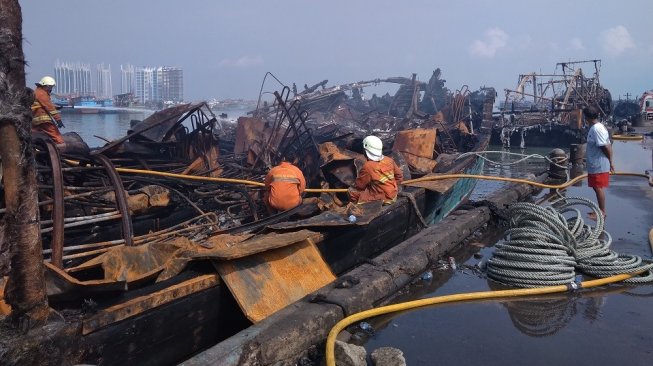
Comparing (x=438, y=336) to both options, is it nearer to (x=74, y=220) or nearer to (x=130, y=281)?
(x=130, y=281)

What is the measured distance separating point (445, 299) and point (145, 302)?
2629mm

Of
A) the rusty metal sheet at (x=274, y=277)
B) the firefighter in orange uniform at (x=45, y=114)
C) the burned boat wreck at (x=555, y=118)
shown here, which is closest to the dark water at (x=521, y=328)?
the rusty metal sheet at (x=274, y=277)

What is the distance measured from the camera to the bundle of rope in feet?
→ 17.0

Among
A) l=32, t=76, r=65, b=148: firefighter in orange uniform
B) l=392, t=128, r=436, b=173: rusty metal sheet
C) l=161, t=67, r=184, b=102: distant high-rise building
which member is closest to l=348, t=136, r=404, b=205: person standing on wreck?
l=392, t=128, r=436, b=173: rusty metal sheet

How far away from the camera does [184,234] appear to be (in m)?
6.02

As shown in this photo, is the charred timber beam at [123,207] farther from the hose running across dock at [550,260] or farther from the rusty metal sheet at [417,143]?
the rusty metal sheet at [417,143]

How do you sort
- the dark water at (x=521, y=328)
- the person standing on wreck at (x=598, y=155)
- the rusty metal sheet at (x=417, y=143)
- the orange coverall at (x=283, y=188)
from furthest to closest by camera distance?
1. the rusty metal sheet at (x=417, y=143)
2. the person standing on wreck at (x=598, y=155)
3. the orange coverall at (x=283, y=188)
4. the dark water at (x=521, y=328)

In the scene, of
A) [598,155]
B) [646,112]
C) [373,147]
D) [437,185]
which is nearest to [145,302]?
[373,147]

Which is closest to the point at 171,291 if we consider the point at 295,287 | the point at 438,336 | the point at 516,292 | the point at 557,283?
the point at 295,287

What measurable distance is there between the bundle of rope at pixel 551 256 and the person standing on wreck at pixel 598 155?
223 centimetres

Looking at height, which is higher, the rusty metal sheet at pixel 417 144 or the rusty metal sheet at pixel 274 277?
the rusty metal sheet at pixel 417 144

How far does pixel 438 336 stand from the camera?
4.33m

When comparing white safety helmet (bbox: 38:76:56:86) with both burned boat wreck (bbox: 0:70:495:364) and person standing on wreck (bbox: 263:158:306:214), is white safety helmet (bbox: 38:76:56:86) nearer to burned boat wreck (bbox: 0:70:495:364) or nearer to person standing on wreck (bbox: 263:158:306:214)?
burned boat wreck (bbox: 0:70:495:364)

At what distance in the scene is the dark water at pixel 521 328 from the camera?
4004 millimetres
